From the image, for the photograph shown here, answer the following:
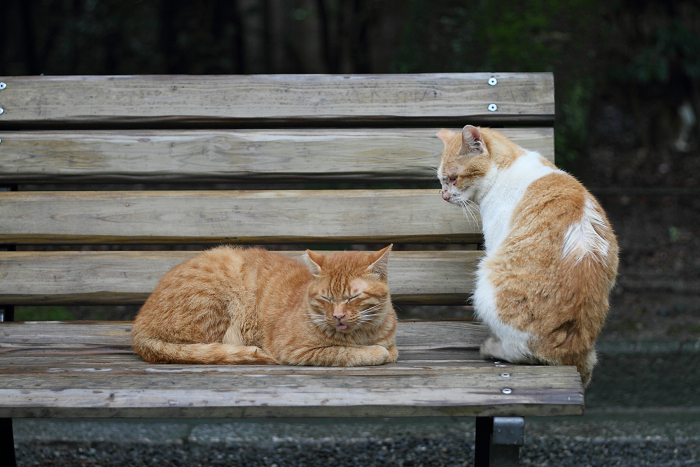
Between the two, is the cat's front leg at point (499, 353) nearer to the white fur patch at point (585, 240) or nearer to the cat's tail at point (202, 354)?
the white fur patch at point (585, 240)

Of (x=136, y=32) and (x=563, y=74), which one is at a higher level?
(x=136, y=32)

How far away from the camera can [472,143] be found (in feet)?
8.50

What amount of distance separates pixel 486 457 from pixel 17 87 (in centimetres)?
275

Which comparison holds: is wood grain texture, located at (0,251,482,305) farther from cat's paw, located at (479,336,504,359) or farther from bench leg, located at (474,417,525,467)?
bench leg, located at (474,417,525,467)

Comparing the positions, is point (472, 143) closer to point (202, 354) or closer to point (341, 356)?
point (341, 356)

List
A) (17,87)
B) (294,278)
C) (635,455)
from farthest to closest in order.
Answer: (635,455), (17,87), (294,278)

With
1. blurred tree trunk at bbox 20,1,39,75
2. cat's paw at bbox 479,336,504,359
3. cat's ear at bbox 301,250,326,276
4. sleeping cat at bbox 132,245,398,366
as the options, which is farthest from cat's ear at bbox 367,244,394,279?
blurred tree trunk at bbox 20,1,39,75

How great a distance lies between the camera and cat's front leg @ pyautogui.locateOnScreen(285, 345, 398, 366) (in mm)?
2377

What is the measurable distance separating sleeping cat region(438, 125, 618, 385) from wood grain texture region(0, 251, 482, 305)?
1.84 feet

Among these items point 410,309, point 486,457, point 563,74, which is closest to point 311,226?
point 486,457

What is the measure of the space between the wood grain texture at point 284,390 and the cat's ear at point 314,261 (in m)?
0.39

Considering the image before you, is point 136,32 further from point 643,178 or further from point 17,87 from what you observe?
point 643,178

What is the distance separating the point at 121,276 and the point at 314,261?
1123mm

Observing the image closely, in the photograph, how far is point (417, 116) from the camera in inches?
122
